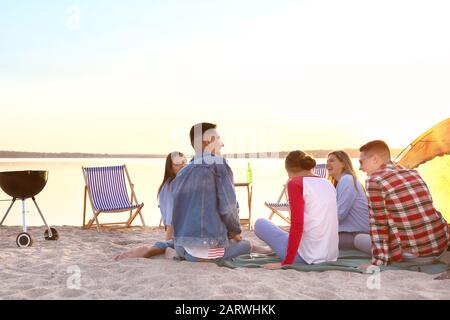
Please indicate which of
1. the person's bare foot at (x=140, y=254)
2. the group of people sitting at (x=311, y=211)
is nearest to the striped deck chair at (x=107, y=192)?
the person's bare foot at (x=140, y=254)

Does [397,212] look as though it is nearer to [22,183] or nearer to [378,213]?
[378,213]

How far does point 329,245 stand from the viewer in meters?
4.09

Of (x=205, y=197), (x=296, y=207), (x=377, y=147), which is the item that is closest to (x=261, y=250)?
(x=205, y=197)

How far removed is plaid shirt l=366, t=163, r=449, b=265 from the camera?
386 cm

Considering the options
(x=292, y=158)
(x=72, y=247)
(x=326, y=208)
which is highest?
(x=292, y=158)

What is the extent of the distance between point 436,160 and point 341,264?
6.80ft

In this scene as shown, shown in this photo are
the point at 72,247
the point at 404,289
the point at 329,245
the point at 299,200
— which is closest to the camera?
the point at 404,289

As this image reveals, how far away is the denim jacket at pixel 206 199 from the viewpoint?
13.5ft

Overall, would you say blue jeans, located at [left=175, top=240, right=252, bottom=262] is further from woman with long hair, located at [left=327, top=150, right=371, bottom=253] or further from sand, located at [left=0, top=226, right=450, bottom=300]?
woman with long hair, located at [left=327, top=150, right=371, bottom=253]

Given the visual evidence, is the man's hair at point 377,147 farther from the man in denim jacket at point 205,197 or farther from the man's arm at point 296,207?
the man in denim jacket at point 205,197

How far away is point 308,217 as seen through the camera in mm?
3934
